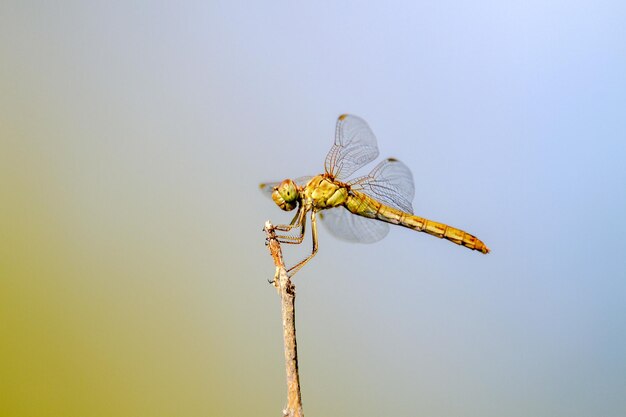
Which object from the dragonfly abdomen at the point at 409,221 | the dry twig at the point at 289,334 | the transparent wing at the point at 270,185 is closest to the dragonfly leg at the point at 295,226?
the transparent wing at the point at 270,185

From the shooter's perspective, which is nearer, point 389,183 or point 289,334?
point 289,334

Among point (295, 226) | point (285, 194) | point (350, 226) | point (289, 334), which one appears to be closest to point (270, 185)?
point (285, 194)

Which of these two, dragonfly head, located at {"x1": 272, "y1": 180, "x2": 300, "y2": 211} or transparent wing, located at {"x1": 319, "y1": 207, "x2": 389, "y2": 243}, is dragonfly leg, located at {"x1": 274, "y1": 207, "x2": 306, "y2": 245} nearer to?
dragonfly head, located at {"x1": 272, "y1": 180, "x2": 300, "y2": 211}

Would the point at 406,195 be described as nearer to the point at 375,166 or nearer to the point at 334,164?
the point at 375,166

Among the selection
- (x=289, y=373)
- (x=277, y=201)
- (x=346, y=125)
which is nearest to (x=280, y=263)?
(x=289, y=373)

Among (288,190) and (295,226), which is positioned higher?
(288,190)

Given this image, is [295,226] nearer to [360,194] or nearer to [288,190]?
[288,190]

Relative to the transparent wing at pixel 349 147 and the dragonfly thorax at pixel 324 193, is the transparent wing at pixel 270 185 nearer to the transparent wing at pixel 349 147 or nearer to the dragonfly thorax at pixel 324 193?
the dragonfly thorax at pixel 324 193
